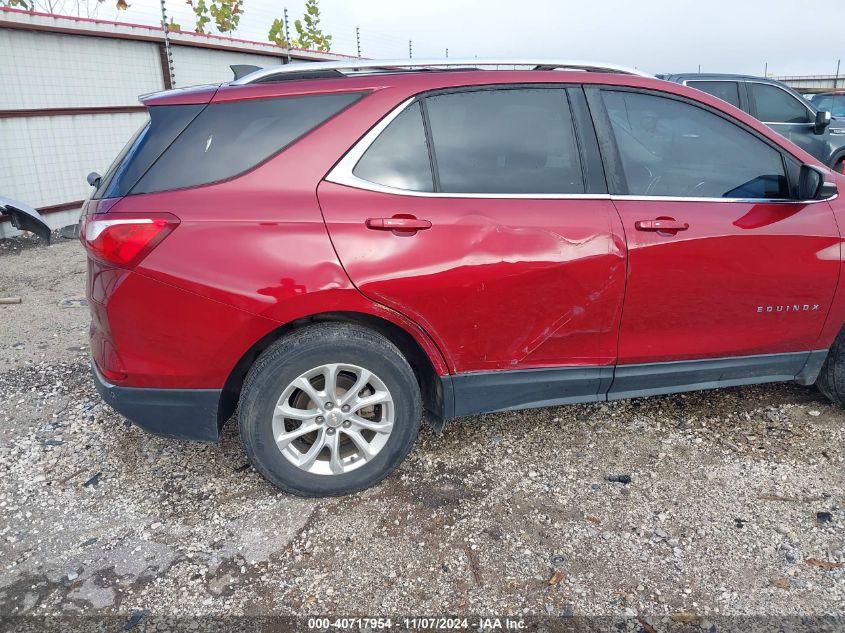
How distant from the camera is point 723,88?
28.0ft

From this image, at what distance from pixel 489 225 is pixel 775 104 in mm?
8189

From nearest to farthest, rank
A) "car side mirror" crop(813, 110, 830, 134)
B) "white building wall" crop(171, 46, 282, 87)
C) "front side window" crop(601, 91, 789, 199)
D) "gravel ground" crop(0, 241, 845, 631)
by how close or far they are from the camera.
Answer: "gravel ground" crop(0, 241, 845, 631)
"front side window" crop(601, 91, 789, 199)
"car side mirror" crop(813, 110, 830, 134)
"white building wall" crop(171, 46, 282, 87)

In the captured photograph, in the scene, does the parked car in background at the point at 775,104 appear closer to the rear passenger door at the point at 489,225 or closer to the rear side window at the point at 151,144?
the rear passenger door at the point at 489,225

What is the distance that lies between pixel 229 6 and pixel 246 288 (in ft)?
58.2

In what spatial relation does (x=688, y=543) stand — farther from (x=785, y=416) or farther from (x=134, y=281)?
(x=134, y=281)

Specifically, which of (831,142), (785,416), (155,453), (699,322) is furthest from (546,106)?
(831,142)

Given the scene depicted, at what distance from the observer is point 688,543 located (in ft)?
8.16

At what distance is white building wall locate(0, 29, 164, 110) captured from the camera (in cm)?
801

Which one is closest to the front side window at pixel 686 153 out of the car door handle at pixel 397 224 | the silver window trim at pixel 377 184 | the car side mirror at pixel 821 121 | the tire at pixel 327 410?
the silver window trim at pixel 377 184

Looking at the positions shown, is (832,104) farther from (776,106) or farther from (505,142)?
(505,142)

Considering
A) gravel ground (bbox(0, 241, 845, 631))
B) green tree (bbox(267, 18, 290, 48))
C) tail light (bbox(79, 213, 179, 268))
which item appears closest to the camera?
gravel ground (bbox(0, 241, 845, 631))

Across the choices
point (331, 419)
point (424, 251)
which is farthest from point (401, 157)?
point (331, 419)

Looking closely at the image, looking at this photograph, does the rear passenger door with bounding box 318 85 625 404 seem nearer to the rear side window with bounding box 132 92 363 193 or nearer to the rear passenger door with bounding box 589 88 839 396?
the rear passenger door with bounding box 589 88 839 396

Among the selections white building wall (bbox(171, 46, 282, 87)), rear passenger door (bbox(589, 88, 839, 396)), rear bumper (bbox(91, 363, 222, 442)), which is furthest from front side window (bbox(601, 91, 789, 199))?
white building wall (bbox(171, 46, 282, 87))
